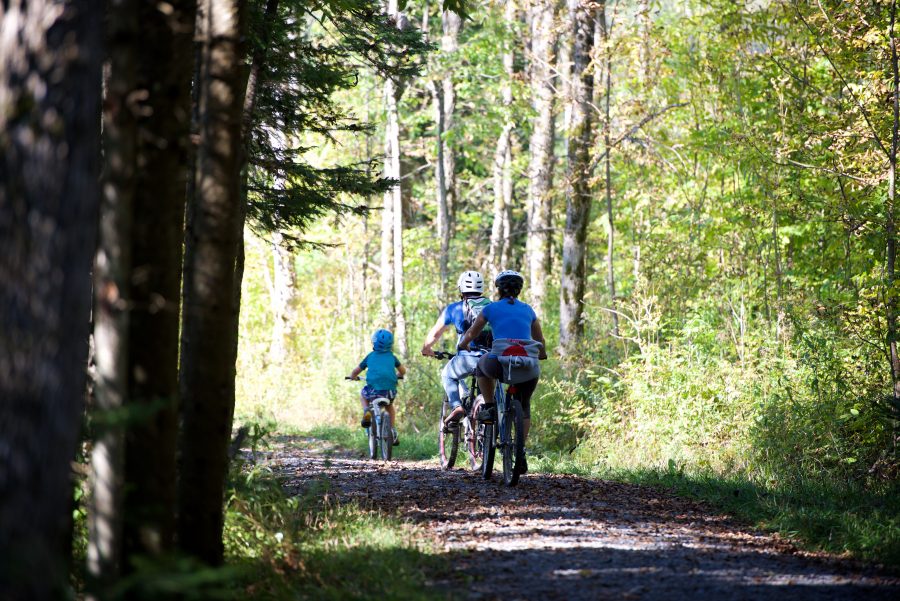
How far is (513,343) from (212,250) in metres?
6.10

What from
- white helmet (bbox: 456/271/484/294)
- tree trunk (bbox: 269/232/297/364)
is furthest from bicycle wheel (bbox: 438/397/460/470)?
tree trunk (bbox: 269/232/297/364)

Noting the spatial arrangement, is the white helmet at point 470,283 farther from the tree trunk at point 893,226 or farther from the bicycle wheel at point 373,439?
the tree trunk at point 893,226

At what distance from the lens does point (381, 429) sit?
1509 centimetres

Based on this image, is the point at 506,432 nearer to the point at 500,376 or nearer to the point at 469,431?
the point at 500,376

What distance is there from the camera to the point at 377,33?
1215cm

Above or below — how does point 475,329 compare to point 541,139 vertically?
below

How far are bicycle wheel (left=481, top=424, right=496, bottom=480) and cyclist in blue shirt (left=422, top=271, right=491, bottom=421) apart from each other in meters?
1.35

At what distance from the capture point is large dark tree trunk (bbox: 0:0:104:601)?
11.7 feet

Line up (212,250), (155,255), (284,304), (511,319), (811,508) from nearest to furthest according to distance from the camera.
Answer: (155,255), (212,250), (811,508), (511,319), (284,304)

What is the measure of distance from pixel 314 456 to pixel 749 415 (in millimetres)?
6660

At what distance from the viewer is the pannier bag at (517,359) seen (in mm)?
11367

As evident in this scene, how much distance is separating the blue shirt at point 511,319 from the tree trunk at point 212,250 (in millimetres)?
5887

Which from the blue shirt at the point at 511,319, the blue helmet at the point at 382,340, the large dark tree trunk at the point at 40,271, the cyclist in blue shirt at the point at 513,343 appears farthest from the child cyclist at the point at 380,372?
the large dark tree trunk at the point at 40,271

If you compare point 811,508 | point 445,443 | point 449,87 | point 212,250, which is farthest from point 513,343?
point 449,87
